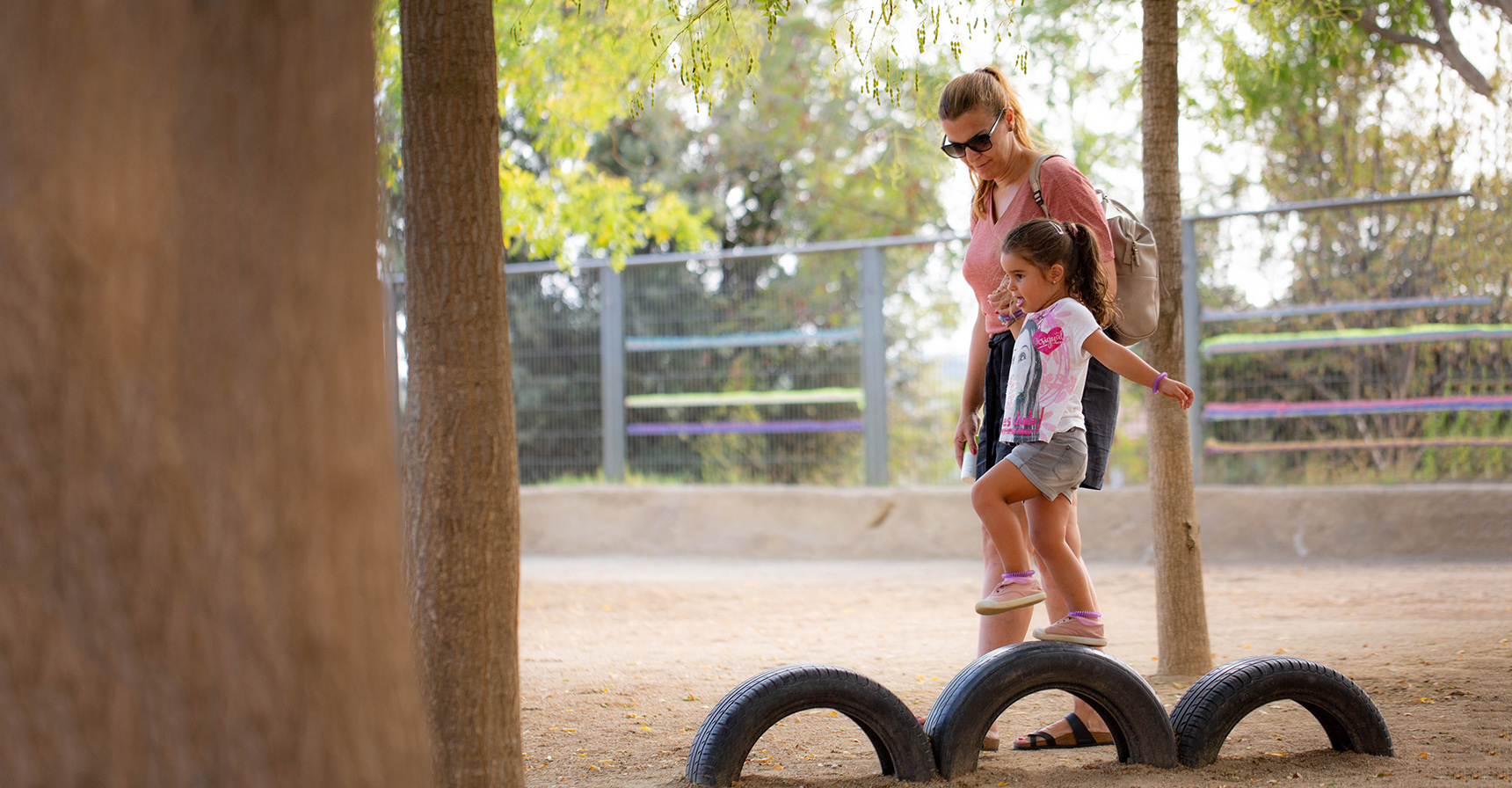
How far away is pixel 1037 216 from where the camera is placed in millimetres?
3303

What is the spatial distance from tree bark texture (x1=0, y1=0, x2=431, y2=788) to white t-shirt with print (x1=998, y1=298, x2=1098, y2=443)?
76.2 inches

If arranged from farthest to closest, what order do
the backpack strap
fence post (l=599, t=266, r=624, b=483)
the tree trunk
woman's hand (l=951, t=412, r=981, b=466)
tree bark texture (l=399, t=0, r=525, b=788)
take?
fence post (l=599, t=266, r=624, b=483), the tree trunk, woman's hand (l=951, t=412, r=981, b=466), the backpack strap, tree bark texture (l=399, t=0, r=525, b=788)

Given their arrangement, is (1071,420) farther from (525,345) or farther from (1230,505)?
(525,345)

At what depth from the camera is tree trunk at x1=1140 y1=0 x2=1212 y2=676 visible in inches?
169

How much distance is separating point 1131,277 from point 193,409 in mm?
2677

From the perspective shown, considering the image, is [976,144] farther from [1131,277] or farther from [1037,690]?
[1037,690]

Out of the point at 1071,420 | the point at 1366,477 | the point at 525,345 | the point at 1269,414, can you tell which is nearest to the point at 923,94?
the point at 1071,420

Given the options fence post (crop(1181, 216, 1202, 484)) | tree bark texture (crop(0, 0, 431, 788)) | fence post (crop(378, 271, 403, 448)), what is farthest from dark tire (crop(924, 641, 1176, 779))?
fence post (crop(1181, 216, 1202, 484))

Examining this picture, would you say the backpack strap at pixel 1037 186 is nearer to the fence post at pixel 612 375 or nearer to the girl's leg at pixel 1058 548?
the girl's leg at pixel 1058 548

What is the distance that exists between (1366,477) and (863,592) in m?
4.09

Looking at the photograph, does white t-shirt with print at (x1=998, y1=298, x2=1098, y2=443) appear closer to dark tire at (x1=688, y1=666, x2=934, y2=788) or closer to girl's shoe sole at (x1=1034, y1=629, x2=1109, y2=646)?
girl's shoe sole at (x1=1034, y1=629, x2=1109, y2=646)

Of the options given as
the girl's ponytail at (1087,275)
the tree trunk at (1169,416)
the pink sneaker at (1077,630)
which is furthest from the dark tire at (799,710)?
the tree trunk at (1169,416)

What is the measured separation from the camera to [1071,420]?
3061mm

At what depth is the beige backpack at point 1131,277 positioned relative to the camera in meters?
3.31
